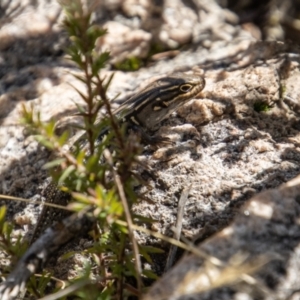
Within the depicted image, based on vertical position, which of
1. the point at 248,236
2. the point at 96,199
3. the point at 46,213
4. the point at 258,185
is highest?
the point at 96,199

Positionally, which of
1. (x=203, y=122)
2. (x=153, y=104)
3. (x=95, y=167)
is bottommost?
(x=153, y=104)

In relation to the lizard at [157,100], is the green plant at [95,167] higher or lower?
higher

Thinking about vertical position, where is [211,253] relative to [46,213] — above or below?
above

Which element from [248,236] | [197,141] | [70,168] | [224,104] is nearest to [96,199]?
[70,168]

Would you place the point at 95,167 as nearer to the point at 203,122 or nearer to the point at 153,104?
the point at 203,122

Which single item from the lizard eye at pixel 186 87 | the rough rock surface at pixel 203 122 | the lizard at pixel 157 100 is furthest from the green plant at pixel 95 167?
the lizard eye at pixel 186 87

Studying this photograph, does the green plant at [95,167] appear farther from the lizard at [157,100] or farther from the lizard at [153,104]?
the lizard at [157,100]

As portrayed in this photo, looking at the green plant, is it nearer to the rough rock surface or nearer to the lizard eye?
the rough rock surface

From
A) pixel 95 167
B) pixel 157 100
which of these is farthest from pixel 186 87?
pixel 95 167

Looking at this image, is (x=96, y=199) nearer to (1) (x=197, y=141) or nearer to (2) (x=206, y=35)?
(1) (x=197, y=141)
